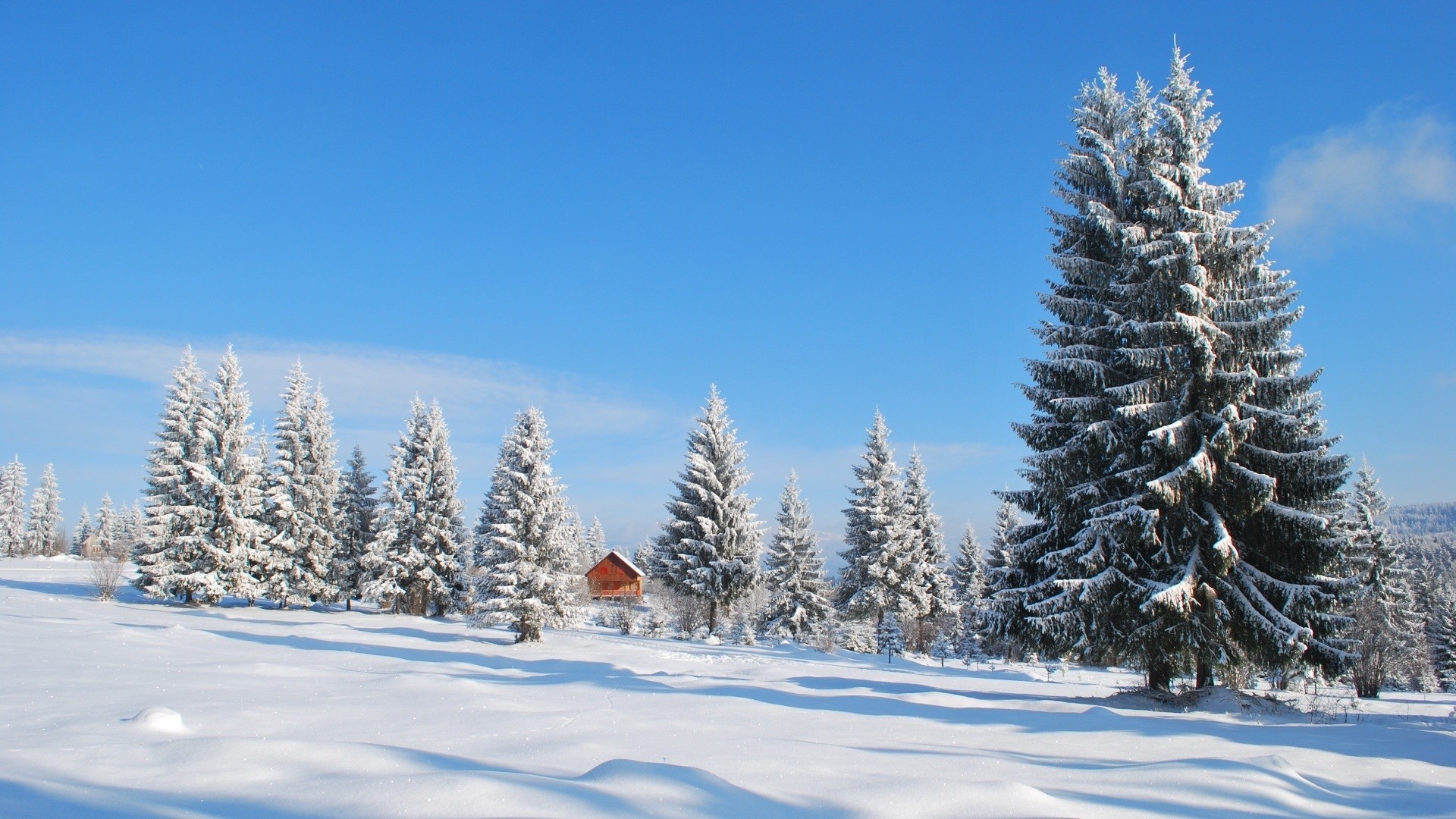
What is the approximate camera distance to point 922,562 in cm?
3453

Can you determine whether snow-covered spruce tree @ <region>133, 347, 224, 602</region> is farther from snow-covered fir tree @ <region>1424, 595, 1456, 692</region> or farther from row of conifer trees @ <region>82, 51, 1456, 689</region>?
snow-covered fir tree @ <region>1424, 595, 1456, 692</region>

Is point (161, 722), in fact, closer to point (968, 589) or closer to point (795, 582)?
point (795, 582)

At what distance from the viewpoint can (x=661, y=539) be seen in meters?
32.9

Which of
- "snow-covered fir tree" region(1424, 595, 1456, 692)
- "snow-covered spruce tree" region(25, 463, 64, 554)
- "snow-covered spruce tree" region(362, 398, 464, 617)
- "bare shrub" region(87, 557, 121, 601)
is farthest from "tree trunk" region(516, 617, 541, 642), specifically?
"snow-covered spruce tree" region(25, 463, 64, 554)

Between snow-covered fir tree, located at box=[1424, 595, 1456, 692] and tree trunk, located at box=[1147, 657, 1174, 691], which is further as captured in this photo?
snow-covered fir tree, located at box=[1424, 595, 1456, 692]

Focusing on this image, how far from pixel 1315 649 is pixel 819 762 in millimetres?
10868

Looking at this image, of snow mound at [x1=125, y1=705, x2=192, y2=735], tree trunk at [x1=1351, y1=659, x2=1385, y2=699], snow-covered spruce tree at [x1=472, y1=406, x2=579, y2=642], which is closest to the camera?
snow mound at [x1=125, y1=705, x2=192, y2=735]

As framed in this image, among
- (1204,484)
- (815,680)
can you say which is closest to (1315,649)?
(1204,484)

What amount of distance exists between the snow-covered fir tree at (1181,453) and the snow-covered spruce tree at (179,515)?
3203cm

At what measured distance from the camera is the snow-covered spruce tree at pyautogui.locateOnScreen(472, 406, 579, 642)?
24.6 metres

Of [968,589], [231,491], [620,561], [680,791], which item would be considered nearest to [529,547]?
[231,491]

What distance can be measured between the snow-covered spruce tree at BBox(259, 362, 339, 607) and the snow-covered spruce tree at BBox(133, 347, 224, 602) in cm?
243

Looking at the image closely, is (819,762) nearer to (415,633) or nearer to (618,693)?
(618,693)

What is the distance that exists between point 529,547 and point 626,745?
18520 mm
